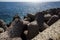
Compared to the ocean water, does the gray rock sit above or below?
Answer: above

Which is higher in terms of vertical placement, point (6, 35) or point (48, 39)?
point (48, 39)

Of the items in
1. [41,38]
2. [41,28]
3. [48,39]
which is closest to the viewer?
[48,39]

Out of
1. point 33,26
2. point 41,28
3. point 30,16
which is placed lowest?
point 30,16

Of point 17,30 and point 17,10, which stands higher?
point 17,30

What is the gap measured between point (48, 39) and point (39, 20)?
128 inches

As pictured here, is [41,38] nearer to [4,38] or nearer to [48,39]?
[48,39]

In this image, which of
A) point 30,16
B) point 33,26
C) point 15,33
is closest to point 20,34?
point 15,33

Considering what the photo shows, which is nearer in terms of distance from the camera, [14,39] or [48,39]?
[48,39]

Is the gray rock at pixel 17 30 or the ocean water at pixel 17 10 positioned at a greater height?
the gray rock at pixel 17 30

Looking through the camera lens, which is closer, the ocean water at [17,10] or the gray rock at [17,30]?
the gray rock at [17,30]

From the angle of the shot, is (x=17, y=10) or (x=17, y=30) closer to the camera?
(x=17, y=30)

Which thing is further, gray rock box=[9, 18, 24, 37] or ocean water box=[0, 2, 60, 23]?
ocean water box=[0, 2, 60, 23]

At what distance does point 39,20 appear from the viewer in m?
8.29

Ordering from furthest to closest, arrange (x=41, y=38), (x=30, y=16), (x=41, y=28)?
1. (x=30, y=16)
2. (x=41, y=28)
3. (x=41, y=38)
